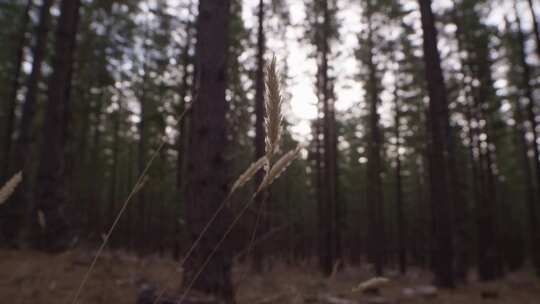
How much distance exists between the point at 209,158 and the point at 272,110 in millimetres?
3053

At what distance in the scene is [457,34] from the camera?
16.0 meters

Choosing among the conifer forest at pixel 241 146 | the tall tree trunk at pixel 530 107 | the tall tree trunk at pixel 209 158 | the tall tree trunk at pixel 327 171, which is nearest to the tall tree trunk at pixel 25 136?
the conifer forest at pixel 241 146

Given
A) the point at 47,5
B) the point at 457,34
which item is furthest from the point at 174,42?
the point at 457,34

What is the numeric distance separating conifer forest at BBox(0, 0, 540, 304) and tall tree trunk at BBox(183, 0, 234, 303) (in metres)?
0.01

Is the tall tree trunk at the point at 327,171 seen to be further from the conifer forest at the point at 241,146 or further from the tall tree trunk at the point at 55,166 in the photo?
the tall tree trunk at the point at 55,166

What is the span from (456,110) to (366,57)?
5.21 m

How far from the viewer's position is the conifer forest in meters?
3.66

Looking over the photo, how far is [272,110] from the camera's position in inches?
31.5

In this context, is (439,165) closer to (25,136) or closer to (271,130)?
(271,130)

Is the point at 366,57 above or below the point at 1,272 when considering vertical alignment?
above

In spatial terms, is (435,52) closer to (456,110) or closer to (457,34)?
(457,34)

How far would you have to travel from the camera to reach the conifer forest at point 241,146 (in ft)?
12.0

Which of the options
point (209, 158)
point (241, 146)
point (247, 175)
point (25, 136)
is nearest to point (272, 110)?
point (247, 175)

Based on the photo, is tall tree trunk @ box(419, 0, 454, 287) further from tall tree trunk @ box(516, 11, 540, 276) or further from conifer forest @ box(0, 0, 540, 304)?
tall tree trunk @ box(516, 11, 540, 276)
